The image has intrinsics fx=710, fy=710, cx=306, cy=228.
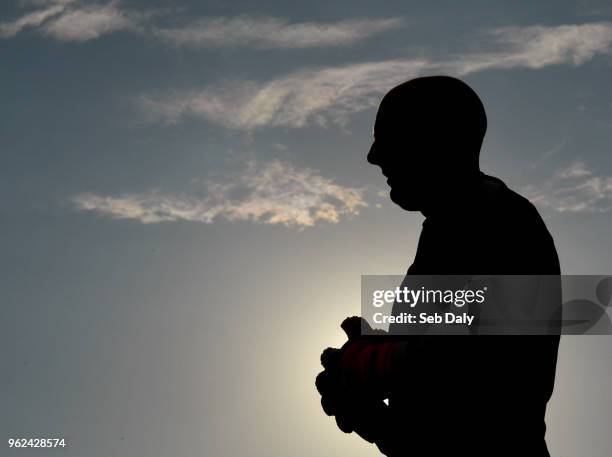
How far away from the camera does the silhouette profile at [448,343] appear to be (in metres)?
3.67

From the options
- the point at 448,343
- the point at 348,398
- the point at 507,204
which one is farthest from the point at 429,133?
the point at 348,398

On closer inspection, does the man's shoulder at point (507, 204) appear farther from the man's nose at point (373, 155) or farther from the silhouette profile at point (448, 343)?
the man's nose at point (373, 155)

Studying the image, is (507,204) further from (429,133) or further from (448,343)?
(448,343)

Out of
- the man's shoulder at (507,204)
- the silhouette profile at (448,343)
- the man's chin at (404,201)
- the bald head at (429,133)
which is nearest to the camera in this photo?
the silhouette profile at (448,343)

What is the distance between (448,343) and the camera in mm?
3609

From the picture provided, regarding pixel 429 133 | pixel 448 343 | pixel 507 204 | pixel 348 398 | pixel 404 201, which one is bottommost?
pixel 348 398

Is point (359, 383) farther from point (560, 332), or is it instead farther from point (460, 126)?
point (460, 126)

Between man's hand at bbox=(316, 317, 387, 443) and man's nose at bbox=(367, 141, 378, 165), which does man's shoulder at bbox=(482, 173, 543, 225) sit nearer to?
man's nose at bbox=(367, 141, 378, 165)

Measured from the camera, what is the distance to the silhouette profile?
367cm

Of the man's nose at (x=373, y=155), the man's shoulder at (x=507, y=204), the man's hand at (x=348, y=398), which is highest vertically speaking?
the man's nose at (x=373, y=155)

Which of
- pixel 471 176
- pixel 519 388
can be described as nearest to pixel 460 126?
pixel 471 176

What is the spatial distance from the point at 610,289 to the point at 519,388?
2.29 feet

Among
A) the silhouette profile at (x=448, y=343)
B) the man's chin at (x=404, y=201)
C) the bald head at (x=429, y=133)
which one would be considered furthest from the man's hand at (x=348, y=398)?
the bald head at (x=429, y=133)

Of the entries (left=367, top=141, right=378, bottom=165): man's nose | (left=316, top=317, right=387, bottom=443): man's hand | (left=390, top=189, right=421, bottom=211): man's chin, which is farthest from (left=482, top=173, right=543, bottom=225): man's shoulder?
(left=316, top=317, right=387, bottom=443): man's hand
